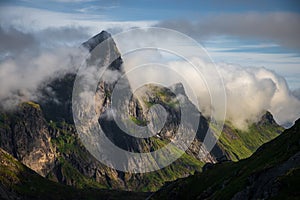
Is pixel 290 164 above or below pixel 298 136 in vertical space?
below

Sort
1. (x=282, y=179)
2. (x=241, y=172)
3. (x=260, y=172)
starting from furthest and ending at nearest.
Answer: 1. (x=241, y=172)
2. (x=260, y=172)
3. (x=282, y=179)

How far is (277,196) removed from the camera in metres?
106

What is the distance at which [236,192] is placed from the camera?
5896 inches

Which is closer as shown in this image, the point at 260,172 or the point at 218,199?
the point at 260,172

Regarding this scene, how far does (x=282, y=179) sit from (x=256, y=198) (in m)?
14.0

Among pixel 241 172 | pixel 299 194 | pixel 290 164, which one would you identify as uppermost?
pixel 241 172

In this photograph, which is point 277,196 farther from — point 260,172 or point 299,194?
point 260,172

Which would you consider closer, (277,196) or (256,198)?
(277,196)

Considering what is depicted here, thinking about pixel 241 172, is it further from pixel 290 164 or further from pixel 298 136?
pixel 290 164

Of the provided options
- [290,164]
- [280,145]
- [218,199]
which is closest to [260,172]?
[290,164]

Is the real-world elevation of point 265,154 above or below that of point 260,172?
above

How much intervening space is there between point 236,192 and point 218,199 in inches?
471

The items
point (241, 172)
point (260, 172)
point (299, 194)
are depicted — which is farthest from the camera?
point (241, 172)

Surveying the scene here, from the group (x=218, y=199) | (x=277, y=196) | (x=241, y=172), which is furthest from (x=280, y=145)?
(x=277, y=196)
